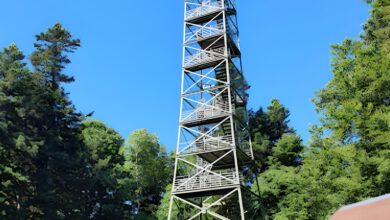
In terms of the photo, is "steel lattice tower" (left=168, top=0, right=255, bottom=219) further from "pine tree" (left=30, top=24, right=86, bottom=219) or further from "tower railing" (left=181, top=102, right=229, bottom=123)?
"pine tree" (left=30, top=24, right=86, bottom=219)

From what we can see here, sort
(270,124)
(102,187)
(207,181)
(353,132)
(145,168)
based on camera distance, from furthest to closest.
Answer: (145,168) < (270,124) < (102,187) < (207,181) < (353,132)

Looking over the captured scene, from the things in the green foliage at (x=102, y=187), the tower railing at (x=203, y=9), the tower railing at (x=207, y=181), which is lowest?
the tower railing at (x=207, y=181)

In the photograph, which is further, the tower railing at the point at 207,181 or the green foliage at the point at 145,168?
the green foliage at the point at 145,168

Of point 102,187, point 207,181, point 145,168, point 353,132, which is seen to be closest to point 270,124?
point 145,168

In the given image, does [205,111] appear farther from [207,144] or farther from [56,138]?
[56,138]

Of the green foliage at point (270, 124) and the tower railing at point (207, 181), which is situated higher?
the green foliage at point (270, 124)

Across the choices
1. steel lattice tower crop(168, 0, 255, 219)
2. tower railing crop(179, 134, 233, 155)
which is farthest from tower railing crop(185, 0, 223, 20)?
tower railing crop(179, 134, 233, 155)

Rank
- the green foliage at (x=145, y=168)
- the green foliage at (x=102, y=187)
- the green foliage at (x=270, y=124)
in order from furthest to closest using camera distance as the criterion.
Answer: the green foliage at (x=145, y=168) → the green foliage at (x=270, y=124) → the green foliage at (x=102, y=187)

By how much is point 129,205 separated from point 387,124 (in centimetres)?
2486

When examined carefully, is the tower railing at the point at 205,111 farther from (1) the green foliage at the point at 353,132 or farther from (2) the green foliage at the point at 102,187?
(2) the green foliage at the point at 102,187

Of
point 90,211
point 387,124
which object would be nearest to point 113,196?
point 90,211

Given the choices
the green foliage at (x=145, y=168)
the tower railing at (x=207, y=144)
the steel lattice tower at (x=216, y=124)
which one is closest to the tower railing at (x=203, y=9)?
the steel lattice tower at (x=216, y=124)

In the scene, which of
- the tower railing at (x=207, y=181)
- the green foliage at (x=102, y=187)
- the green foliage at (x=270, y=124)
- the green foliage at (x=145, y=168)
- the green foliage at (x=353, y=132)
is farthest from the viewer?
the green foliage at (x=145, y=168)

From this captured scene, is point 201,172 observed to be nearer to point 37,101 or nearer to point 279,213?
point 279,213
